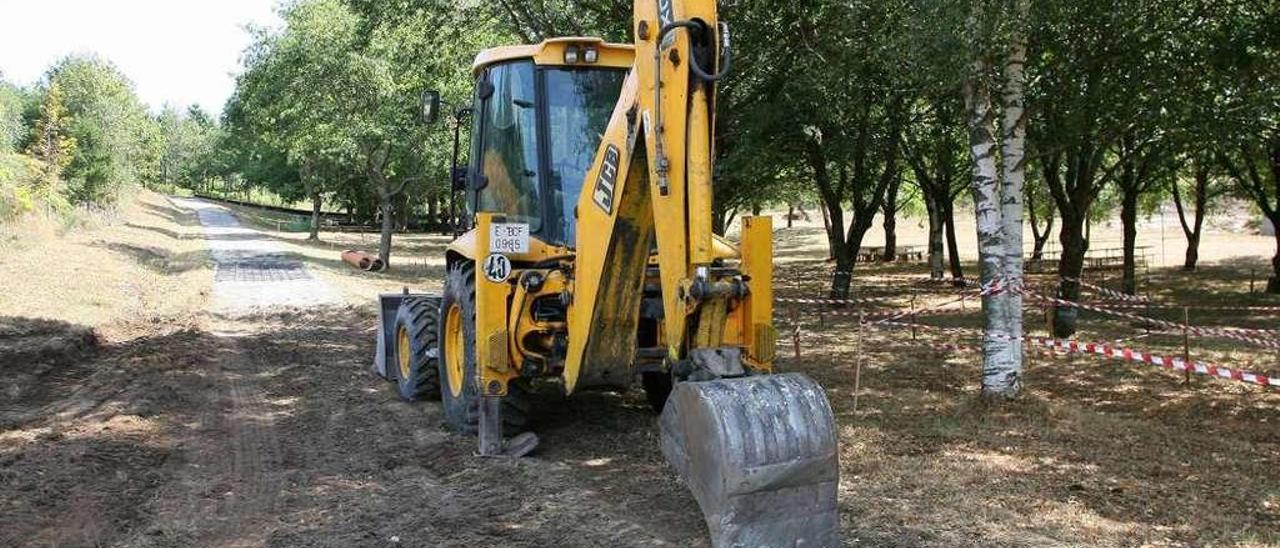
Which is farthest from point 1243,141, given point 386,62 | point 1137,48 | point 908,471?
point 386,62

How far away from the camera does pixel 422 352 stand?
27.6 feet

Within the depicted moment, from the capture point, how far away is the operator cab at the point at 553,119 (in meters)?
6.80

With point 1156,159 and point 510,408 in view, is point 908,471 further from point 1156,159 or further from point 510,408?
point 1156,159

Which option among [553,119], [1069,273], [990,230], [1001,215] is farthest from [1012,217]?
[1069,273]

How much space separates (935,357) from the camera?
40.6 ft

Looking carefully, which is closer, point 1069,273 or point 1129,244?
point 1069,273

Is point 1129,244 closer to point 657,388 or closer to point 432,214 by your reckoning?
point 657,388

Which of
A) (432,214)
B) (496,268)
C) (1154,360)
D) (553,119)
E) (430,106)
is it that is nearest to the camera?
(496,268)

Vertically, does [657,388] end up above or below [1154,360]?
below

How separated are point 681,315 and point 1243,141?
403 inches

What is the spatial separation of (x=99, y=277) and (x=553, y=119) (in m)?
16.0

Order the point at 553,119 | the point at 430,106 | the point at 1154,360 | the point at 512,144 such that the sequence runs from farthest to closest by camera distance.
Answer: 1. the point at 430,106
2. the point at 1154,360
3. the point at 512,144
4. the point at 553,119

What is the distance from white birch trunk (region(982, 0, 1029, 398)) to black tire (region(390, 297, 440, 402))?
5.05 meters

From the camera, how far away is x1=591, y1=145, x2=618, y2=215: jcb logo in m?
5.34
